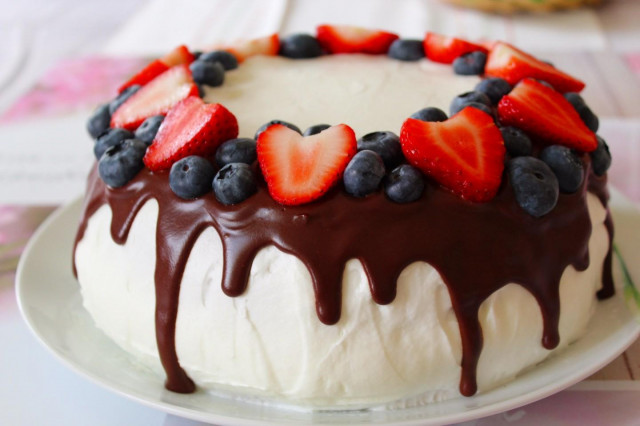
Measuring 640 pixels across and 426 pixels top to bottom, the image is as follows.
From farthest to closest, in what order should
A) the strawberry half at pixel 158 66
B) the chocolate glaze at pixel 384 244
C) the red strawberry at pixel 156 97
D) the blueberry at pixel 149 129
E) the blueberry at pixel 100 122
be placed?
the strawberry half at pixel 158 66
the blueberry at pixel 100 122
the red strawberry at pixel 156 97
the blueberry at pixel 149 129
the chocolate glaze at pixel 384 244

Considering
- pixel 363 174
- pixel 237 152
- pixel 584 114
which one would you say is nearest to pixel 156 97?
pixel 237 152

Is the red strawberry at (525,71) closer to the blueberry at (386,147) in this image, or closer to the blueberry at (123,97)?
the blueberry at (386,147)

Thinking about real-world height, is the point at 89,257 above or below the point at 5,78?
above

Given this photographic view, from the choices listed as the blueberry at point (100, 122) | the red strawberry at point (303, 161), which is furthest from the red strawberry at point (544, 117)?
the blueberry at point (100, 122)

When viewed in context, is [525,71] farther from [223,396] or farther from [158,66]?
[223,396]

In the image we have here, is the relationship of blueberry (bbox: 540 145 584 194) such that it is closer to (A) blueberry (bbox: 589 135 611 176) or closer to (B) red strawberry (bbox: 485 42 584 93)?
(A) blueberry (bbox: 589 135 611 176)

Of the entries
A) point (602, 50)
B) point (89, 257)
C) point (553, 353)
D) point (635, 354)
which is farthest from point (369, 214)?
point (602, 50)

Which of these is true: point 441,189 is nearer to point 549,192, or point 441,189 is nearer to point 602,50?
point 549,192
